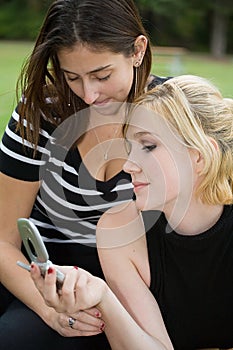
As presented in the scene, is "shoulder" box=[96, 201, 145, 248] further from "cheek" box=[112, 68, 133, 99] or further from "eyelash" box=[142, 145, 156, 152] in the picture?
"cheek" box=[112, 68, 133, 99]

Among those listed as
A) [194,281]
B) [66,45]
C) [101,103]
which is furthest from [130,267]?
[66,45]

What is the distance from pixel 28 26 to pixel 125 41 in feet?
76.1

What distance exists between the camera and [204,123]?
201cm

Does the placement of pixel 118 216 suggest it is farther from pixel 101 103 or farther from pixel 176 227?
pixel 101 103

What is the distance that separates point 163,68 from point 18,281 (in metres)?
12.7

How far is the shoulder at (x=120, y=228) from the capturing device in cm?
210

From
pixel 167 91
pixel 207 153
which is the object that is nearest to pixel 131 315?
pixel 207 153

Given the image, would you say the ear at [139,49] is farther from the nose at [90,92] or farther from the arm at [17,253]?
the arm at [17,253]

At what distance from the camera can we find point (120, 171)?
2.38 metres

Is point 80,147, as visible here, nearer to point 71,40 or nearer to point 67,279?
point 71,40

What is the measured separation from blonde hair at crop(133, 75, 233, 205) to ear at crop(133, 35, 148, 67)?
27 cm

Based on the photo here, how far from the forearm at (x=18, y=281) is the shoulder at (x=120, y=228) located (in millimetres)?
264

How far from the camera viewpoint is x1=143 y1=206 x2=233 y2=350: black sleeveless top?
209cm

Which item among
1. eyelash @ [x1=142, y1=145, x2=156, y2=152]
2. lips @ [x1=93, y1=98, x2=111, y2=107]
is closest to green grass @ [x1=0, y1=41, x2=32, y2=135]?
lips @ [x1=93, y1=98, x2=111, y2=107]
